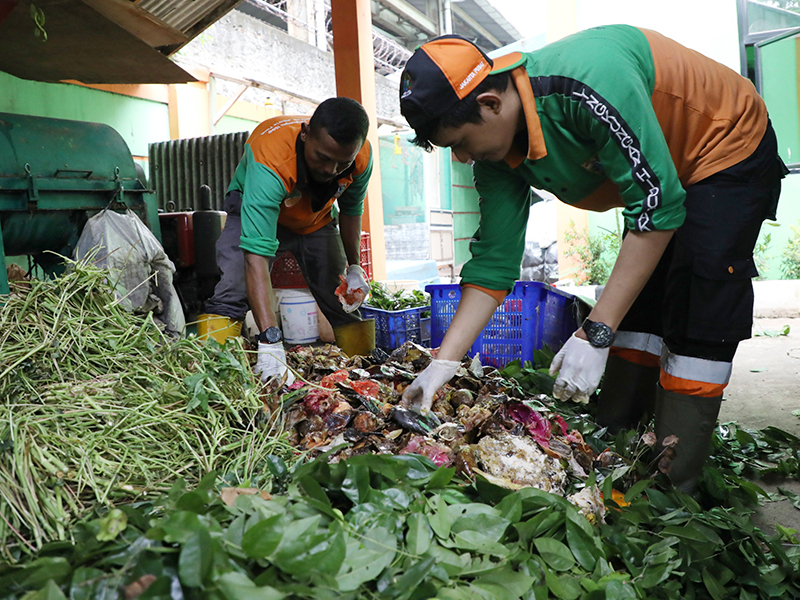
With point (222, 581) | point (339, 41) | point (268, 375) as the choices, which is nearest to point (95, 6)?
point (268, 375)

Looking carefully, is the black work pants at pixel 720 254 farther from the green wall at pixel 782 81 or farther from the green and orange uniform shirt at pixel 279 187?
the green wall at pixel 782 81

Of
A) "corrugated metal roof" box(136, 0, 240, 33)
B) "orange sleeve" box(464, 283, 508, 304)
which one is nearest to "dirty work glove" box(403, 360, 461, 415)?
"orange sleeve" box(464, 283, 508, 304)

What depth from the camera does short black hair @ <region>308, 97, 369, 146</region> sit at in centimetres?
255

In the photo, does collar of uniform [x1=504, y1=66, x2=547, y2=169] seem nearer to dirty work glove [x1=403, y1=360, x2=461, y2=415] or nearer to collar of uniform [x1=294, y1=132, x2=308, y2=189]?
dirty work glove [x1=403, y1=360, x2=461, y2=415]

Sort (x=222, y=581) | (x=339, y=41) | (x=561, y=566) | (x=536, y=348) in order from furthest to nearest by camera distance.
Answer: (x=339, y=41) < (x=536, y=348) < (x=561, y=566) < (x=222, y=581)

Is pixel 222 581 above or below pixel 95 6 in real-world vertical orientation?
below

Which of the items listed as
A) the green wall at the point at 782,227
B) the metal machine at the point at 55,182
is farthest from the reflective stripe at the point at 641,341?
the green wall at the point at 782,227

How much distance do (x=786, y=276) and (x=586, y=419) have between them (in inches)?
238

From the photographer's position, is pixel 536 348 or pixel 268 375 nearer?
pixel 268 375

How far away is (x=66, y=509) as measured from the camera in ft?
3.71

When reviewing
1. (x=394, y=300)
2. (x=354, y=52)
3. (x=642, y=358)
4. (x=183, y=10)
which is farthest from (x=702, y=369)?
(x=354, y=52)

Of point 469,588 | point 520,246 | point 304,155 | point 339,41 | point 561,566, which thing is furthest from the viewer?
point 339,41

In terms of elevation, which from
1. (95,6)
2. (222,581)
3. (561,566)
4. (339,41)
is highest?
(339,41)

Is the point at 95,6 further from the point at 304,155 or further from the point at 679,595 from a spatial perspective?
the point at 679,595
